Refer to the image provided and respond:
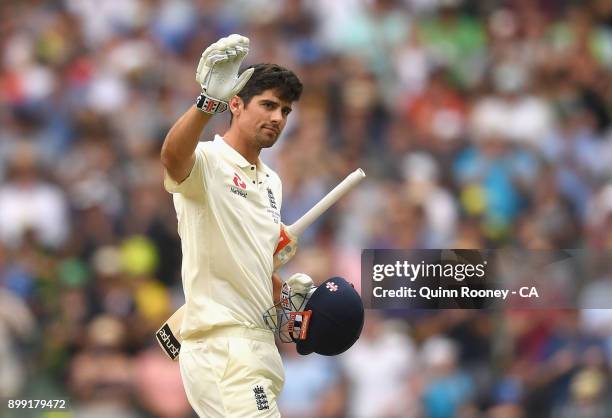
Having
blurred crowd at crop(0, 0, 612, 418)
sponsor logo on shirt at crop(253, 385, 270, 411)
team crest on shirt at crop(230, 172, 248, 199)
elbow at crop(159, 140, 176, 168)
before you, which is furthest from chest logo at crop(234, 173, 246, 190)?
blurred crowd at crop(0, 0, 612, 418)

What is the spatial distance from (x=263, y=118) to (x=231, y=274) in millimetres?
714

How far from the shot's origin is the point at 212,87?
4824 mm

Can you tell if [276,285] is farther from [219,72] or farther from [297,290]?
[219,72]

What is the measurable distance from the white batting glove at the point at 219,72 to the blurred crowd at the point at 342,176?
10.5 feet

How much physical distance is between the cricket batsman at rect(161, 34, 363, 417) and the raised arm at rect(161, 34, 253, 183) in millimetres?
108

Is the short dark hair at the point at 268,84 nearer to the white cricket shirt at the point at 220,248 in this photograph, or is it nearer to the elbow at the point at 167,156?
the white cricket shirt at the point at 220,248

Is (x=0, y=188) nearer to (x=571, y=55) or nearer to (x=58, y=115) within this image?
(x=58, y=115)

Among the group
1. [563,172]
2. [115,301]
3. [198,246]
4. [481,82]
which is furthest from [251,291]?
[481,82]

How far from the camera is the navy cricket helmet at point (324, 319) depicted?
5477 mm

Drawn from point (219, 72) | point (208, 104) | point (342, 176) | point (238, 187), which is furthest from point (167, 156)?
point (342, 176)

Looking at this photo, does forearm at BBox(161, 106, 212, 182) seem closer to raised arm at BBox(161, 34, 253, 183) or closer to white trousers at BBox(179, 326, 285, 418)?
raised arm at BBox(161, 34, 253, 183)

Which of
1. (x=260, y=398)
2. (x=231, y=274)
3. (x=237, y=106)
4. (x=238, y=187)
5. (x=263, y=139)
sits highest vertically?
(x=237, y=106)

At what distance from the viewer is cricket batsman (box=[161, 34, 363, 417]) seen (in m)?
5.20

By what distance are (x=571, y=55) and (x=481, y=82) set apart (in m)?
0.94
